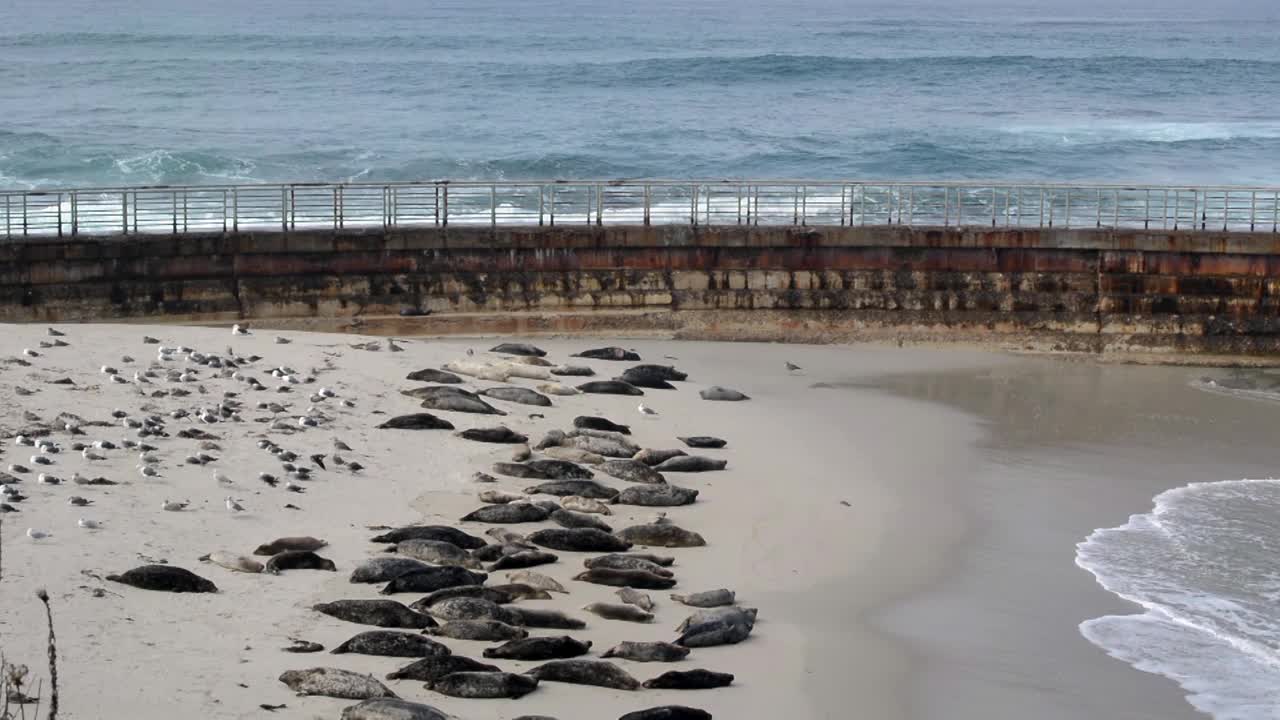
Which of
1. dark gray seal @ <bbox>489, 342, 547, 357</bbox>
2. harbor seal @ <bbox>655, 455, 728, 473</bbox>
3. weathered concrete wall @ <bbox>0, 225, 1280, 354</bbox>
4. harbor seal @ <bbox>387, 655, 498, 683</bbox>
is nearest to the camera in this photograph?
harbor seal @ <bbox>387, 655, 498, 683</bbox>

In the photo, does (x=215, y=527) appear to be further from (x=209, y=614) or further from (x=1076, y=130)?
(x=1076, y=130)

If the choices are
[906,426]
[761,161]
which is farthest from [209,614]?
[761,161]

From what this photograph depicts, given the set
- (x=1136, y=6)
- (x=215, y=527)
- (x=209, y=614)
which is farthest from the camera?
(x=1136, y=6)

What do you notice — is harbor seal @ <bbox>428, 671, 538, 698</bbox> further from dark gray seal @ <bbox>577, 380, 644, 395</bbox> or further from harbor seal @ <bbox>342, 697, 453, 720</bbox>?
dark gray seal @ <bbox>577, 380, 644, 395</bbox>

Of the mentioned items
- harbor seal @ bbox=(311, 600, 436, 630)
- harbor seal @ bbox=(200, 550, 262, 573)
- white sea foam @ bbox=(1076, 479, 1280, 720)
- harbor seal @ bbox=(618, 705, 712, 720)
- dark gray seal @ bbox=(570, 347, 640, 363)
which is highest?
dark gray seal @ bbox=(570, 347, 640, 363)

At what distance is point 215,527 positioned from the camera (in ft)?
55.9

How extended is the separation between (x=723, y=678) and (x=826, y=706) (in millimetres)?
917

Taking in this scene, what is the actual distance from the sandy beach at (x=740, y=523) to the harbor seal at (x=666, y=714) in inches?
17.1

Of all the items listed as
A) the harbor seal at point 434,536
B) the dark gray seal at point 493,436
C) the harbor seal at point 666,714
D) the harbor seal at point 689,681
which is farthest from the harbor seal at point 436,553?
the dark gray seal at point 493,436

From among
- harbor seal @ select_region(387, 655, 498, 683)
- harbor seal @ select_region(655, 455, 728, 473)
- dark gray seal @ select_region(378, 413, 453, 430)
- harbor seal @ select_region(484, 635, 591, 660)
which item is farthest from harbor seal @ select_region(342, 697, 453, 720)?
dark gray seal @ select_region(378, 413, 453, 430)

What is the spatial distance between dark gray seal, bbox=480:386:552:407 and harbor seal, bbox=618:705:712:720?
1257 centimetres

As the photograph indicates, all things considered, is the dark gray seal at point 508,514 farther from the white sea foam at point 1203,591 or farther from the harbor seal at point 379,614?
the white sea foam at point 1203,591

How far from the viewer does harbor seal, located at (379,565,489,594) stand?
15.7 metres

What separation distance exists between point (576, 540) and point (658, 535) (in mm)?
1066
